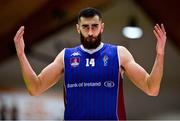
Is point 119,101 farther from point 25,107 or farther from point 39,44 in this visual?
point 39,44

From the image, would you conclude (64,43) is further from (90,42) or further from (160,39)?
(160,39)

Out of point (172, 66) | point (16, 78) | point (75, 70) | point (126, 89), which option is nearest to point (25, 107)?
point (16, 78)

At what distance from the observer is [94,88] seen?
9.08ft

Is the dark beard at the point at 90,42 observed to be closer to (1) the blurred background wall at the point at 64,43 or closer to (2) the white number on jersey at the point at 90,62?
(2) the white number on jersey at the point at 90,62

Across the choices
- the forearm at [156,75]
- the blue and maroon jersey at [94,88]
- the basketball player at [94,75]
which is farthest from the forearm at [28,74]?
the forearm at [156,75]

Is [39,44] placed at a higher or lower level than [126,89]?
higher

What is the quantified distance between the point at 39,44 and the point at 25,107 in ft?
4.06

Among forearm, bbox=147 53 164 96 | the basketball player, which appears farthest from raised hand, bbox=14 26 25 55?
forearm, bbox=147 53 164 96

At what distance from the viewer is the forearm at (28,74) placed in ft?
9.19

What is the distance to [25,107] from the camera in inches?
305

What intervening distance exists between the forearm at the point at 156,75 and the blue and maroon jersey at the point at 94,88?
0.57 ft

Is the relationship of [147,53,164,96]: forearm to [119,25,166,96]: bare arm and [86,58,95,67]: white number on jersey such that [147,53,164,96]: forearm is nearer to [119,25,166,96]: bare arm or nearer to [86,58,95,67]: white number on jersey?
[119,25,166,96]: bare arm

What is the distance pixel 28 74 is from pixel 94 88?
0.37 metres

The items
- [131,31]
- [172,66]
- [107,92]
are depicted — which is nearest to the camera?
[107,92]
